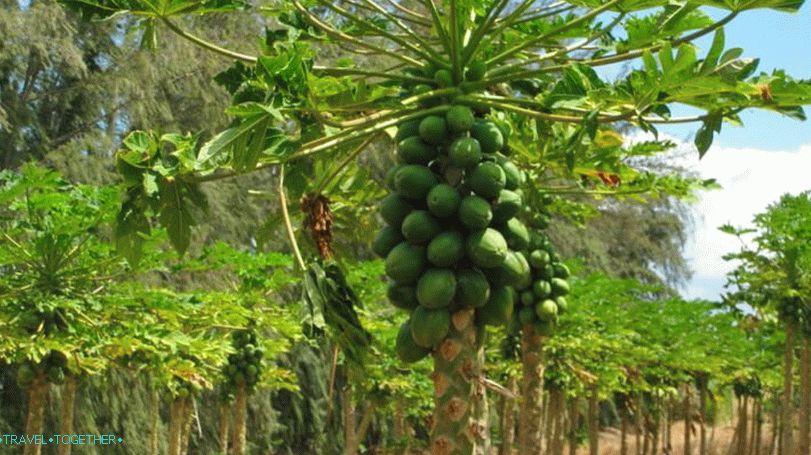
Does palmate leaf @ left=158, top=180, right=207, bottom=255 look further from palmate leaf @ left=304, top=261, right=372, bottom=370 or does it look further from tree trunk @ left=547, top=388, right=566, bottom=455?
tree trunk @ left=547, top=388, right=566, bottom=455

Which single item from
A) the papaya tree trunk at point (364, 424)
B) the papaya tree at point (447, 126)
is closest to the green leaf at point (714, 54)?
the papaya tree at point (447, 126)

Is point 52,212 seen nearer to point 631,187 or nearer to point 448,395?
point 631,187

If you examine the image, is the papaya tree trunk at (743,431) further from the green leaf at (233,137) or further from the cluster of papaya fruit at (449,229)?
the green leaf at (233,137)

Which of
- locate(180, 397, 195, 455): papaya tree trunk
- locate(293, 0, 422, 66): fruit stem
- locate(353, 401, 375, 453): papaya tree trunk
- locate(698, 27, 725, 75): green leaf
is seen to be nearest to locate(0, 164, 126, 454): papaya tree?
locate(353, 401, 375, 453): papaya tree trunk

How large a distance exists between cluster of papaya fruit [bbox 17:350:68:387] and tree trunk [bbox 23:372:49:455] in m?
0.04

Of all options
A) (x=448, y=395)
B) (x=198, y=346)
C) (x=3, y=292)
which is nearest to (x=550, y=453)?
(x=198, y=346)

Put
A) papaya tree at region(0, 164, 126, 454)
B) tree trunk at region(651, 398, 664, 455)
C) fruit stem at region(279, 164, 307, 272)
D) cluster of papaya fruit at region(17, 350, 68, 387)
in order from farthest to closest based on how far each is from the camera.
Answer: tree trunk at region(651, 398, 664, 455) → cluster of papaya fruit at region(17, 350, 68, 387) → papaya tree at region(0, 164, 126, 454) → fruit stem at region(279, 164, 307, 272)

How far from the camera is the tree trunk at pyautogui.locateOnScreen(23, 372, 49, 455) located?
20.7 ft

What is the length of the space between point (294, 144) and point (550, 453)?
374 inches

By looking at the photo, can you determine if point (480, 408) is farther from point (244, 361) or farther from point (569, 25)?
point (244, 361)

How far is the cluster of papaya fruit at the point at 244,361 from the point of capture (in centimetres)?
917

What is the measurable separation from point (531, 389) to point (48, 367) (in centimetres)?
350

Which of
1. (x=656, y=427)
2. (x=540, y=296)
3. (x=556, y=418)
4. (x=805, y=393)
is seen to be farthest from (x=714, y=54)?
(x=656, y=427)

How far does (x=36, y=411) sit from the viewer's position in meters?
6.52
